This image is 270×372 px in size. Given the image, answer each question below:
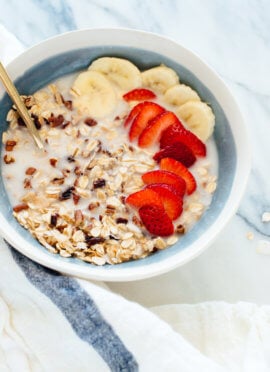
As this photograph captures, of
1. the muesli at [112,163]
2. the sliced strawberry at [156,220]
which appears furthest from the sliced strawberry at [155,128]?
the sliced strawberry at [156,220]

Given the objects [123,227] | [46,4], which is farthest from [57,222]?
[46,4]

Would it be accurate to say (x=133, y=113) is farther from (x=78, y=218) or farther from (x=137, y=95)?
(x=78, y=218)

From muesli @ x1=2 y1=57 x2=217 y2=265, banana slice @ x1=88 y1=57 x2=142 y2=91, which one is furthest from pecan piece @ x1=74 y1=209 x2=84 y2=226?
banana slice @ x1=88 y1=57 x2=142 y2=91

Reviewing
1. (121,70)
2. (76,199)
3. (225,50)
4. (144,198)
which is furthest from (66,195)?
(225,50)

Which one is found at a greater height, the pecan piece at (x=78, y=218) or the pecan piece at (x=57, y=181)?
the pecan piece at (x=57, y=181)

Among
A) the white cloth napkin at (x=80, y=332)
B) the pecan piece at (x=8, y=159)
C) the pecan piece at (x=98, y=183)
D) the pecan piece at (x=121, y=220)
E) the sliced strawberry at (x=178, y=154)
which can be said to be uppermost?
the pecan piece at (x=8, y=159)

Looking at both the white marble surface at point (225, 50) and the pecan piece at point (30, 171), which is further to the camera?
the white marble surface at point (225, 50)

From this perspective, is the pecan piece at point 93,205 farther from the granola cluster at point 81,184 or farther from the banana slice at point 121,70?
the banana slice at point 121,70
